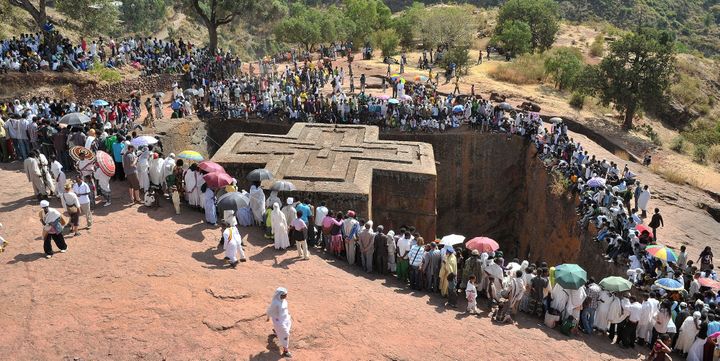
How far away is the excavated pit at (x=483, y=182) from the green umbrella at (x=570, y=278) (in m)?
9.34

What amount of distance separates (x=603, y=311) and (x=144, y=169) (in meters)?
10.1

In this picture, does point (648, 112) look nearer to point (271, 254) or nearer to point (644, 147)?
point (644, 147)

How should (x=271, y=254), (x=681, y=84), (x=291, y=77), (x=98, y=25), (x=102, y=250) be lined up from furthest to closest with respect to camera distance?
1. (x=681, y=84)
2. (x=98, y=25)
3. (x=291, y=77)
4. (x=271, y=254)
5. (x=102, y=250)

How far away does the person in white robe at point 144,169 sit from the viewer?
12.6 metres

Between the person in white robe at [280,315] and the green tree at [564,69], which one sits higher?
the green tree at [564,69]

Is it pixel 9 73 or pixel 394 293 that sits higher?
pixel 9 73

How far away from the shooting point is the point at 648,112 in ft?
107

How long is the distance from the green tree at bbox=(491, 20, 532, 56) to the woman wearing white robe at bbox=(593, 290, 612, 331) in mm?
30862

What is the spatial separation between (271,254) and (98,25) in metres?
22.9

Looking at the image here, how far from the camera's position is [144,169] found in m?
12.6

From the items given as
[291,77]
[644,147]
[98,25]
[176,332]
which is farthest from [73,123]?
[644,147]

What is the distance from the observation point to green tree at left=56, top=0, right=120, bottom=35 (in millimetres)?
27312

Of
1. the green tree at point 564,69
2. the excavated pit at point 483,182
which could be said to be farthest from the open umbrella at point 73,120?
the green tree at point 564,69

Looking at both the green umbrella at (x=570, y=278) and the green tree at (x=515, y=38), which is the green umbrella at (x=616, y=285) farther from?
the green tree at (x=515, y=38)
